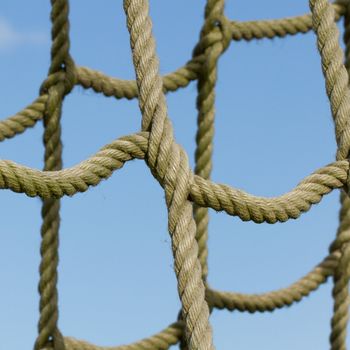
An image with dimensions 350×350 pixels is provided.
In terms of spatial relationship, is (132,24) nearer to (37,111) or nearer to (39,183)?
(39,183)

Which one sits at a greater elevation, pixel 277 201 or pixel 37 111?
pixel 37 111

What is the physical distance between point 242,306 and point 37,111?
18.9 inches

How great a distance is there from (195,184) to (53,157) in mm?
416

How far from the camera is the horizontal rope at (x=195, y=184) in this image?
0.99m

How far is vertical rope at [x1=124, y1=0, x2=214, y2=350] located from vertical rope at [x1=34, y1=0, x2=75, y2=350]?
0.37 metres

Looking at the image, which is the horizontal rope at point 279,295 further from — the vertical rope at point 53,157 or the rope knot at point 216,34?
the rope knot at point 216,34

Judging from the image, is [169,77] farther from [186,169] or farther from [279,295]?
[186,169]

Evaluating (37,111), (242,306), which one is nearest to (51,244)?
(37,111)

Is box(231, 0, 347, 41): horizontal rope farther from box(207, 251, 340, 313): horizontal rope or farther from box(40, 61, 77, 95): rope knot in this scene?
box(207, 251, 340, 313): horizontal rope

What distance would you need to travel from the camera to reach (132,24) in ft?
3.47

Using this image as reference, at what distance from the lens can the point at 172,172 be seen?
102 centimetres

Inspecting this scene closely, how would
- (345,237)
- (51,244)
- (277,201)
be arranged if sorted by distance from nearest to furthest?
1. (277,201)
2. (51,244)
3. (345,237)

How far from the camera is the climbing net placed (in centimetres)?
100

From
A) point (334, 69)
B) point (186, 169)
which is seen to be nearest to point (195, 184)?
point (186, 169)
